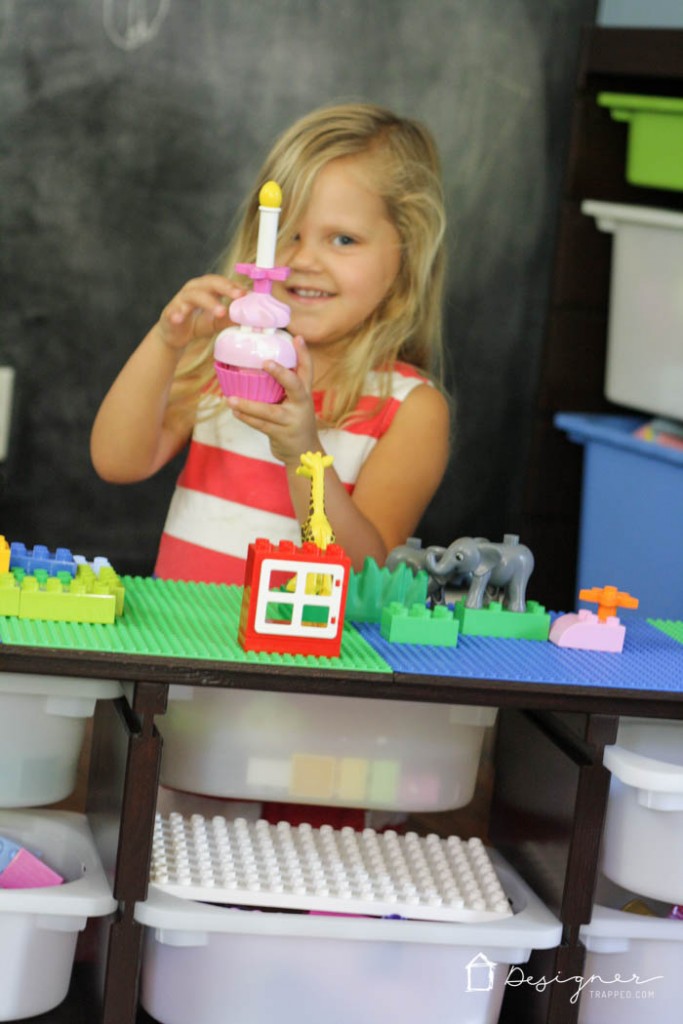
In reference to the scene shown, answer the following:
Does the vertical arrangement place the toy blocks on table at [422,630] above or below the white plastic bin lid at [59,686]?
above

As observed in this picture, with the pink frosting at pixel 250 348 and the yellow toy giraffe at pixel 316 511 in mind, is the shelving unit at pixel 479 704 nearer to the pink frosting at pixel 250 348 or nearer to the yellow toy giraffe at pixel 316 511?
the yellow toy giraffe at pixel 316 511

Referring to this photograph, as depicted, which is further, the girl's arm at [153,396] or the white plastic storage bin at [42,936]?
the girl's arm at [153,396]

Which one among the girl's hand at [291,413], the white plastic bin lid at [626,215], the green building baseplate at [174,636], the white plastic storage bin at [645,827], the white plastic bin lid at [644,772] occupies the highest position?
the white plastic bin lid at [626,215]

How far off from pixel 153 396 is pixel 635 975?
28.3 inches

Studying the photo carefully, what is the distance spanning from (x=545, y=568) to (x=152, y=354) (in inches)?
43.4

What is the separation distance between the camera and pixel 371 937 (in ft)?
3.51

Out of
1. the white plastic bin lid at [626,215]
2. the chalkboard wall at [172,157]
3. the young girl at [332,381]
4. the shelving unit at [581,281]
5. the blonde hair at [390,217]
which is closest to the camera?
the young girl at [332,381]

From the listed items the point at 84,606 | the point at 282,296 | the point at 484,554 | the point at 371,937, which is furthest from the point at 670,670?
the point at 282,296

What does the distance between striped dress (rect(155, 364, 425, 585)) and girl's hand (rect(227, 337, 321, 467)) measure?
289 mm

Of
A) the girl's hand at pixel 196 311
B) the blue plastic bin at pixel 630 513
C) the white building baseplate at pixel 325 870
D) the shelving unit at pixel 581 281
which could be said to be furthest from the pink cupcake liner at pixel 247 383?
the shelving unit at pixel 581 281

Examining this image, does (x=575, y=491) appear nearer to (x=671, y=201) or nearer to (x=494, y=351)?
(x=494, y=351)

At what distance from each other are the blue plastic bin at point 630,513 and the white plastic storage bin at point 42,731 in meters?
1.14

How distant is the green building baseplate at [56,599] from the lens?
3.48 feet

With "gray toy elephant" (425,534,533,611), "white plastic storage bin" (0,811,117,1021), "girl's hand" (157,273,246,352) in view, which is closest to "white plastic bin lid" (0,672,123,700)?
"white plastic storage bin" (0,811,117,1021)
